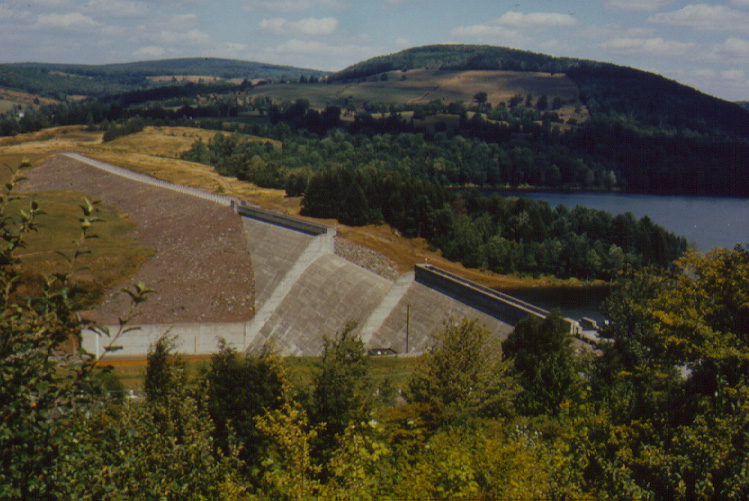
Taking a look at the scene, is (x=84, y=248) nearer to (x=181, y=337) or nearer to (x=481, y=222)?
(x=181, y=337)

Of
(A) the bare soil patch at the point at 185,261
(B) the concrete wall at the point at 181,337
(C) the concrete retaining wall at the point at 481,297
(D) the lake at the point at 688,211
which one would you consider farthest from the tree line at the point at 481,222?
(B) the concrete wall at the point at 181,337

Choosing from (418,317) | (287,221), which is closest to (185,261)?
(287,221)

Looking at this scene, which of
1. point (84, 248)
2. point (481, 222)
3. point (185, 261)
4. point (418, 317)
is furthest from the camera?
point (481, 222)

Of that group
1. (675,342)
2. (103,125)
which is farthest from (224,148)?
(675,342)

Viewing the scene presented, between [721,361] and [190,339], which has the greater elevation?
[721,361]

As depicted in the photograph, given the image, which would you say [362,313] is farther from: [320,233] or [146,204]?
[146,204]

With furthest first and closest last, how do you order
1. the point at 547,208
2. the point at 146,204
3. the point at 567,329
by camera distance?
the point at 547,208
the point at 146,204
the point at 567,329

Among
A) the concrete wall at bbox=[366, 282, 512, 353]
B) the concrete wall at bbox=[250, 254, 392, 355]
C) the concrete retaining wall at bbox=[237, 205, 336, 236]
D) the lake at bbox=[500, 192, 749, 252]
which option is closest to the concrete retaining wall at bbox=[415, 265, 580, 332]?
the concrete wall at bbox=[366, 282, 512, 353]
